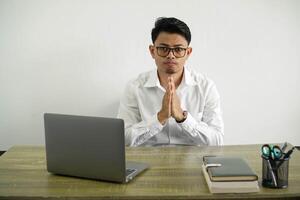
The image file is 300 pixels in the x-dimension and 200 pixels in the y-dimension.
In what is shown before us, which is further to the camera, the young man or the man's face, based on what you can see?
the man's face

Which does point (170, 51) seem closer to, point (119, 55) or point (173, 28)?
point (173, 28)

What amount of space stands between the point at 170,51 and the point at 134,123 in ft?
1.61

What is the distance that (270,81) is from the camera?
9.00ft

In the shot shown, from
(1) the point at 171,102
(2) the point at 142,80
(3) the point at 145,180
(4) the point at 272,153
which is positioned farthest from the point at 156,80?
(4) the point at 272,153

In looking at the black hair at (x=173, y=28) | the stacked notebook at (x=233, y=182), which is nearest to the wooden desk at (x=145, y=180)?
the stacked notebook at (x=233, y=182)

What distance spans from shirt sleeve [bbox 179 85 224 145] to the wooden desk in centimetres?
21

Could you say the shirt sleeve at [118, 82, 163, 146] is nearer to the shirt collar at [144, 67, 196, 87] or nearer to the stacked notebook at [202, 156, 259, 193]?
the shirt collar at [144, 67, 196, 87]

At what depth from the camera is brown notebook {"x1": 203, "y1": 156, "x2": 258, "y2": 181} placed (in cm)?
127

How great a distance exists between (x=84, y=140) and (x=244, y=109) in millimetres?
1677

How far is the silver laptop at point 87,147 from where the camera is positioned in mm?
1343

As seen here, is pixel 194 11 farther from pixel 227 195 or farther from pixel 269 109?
pixel 227 195

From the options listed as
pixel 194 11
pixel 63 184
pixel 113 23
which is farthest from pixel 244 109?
pixel 63 184

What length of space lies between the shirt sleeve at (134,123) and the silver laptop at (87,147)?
56 centimetres

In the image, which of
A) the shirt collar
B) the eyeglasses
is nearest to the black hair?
the eyeglasses
